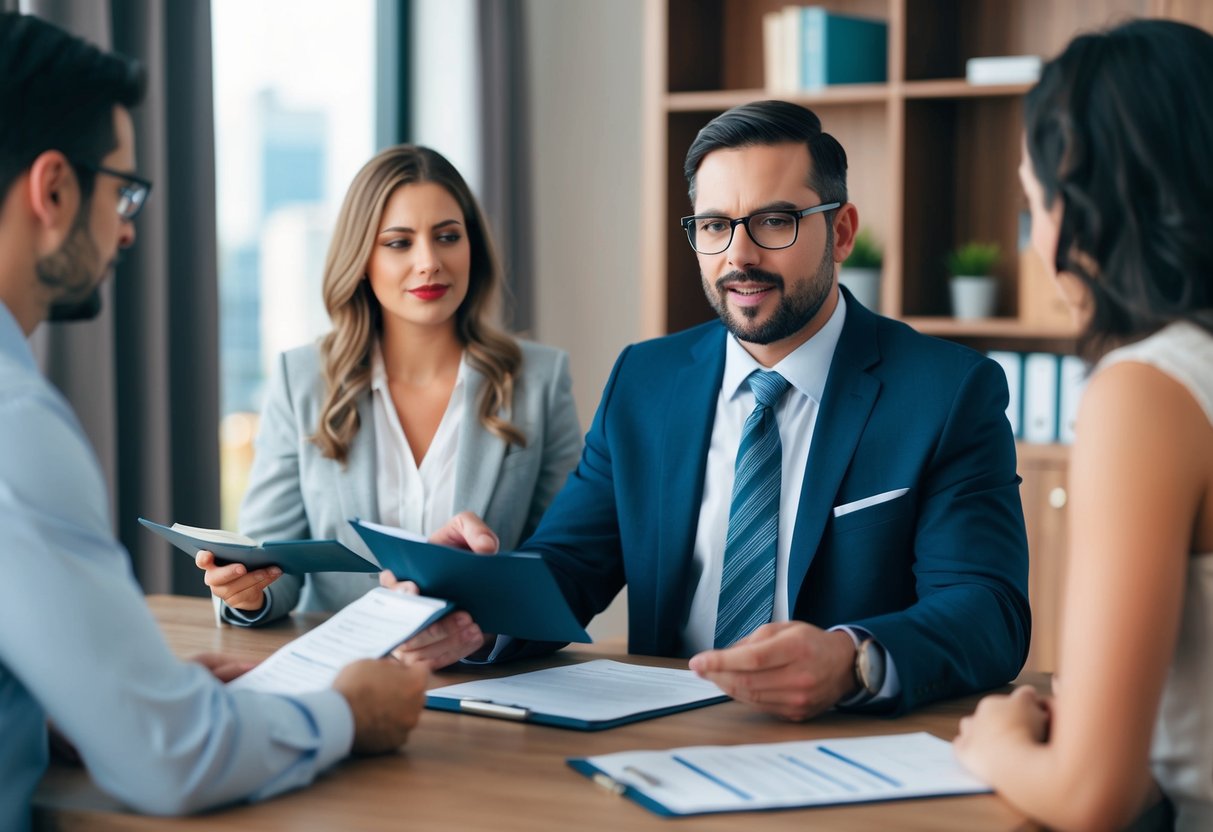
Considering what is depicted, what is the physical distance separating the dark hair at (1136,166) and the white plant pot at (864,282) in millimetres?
2684

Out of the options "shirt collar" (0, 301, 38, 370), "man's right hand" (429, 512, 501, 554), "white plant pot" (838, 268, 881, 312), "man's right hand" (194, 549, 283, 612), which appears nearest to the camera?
"shirt collar" (0, 301, 38, 370)

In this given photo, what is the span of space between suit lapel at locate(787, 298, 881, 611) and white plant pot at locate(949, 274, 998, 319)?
190cm

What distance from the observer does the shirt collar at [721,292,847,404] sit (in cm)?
215

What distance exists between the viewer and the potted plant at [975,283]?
3934 millimetres

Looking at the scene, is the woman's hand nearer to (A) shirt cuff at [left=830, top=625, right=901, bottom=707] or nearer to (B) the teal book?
(A) shirt cuff at [left=830, top=625, right=901, bottom=707]

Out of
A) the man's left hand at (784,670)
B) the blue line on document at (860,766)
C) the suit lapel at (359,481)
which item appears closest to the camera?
the blue line on document at (860,766)

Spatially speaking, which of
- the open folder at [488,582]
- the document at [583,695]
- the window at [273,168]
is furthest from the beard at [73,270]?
the window at [273,168]

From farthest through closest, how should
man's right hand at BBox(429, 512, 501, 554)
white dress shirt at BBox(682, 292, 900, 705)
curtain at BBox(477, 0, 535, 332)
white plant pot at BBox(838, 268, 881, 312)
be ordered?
curtain at BBox(477, 0, 535, 332) → white plant pot at BBox(838, 268, 881, 312) → white dress shirt at BBox(682, 292, 900, 705) → man's right hand at BBox(429, 512, 501, 554)

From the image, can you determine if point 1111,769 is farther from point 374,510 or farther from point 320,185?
point 320,185

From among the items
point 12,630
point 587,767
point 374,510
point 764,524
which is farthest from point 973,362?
point 12,630

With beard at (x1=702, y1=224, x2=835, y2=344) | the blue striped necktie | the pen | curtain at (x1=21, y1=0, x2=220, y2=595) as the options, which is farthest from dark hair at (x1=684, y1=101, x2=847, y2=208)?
curtain at (x1=21, y1=0, x2=220, y2=595)

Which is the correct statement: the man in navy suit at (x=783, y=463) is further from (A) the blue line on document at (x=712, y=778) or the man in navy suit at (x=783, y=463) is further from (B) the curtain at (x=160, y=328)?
(B) the curtain at (x=160, y=328)

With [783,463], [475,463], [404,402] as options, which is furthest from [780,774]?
[404,402]

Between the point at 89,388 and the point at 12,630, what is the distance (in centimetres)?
196
